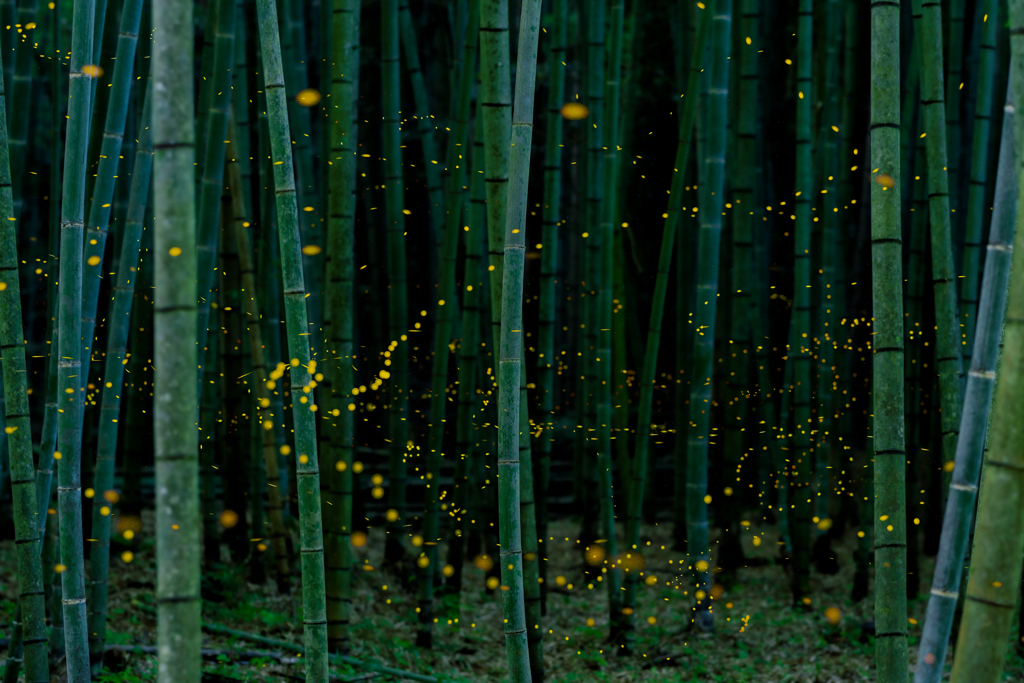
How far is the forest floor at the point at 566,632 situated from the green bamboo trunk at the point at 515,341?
35.5 inches

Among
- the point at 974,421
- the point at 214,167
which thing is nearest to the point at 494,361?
the point at 214,167

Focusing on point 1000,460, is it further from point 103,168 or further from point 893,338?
point 103,168

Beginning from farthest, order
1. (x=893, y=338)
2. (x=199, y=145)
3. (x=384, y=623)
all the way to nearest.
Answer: (x=384, y=623) < (x=199, y=145) < (x=893, y=338)

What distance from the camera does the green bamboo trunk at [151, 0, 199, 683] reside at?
2.82 feet

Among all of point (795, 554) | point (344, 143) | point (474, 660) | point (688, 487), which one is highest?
point (344, 143)

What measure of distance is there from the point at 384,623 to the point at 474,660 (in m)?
0.37

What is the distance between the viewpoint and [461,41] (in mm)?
3285

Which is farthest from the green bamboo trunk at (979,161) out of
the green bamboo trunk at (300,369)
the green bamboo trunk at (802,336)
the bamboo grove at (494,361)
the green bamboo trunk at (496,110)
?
the green bamboo trunk at (300,369)

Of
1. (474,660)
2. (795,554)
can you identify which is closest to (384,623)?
(474,660)

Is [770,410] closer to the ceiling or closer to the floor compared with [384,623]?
closer to the ceiling

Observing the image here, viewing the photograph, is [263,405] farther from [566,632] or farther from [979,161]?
[979,161]

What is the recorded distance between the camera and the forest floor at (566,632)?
2.43m

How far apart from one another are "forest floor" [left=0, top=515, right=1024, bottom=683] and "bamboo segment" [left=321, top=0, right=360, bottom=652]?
20 cm

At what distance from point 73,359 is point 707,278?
5.11 feet
